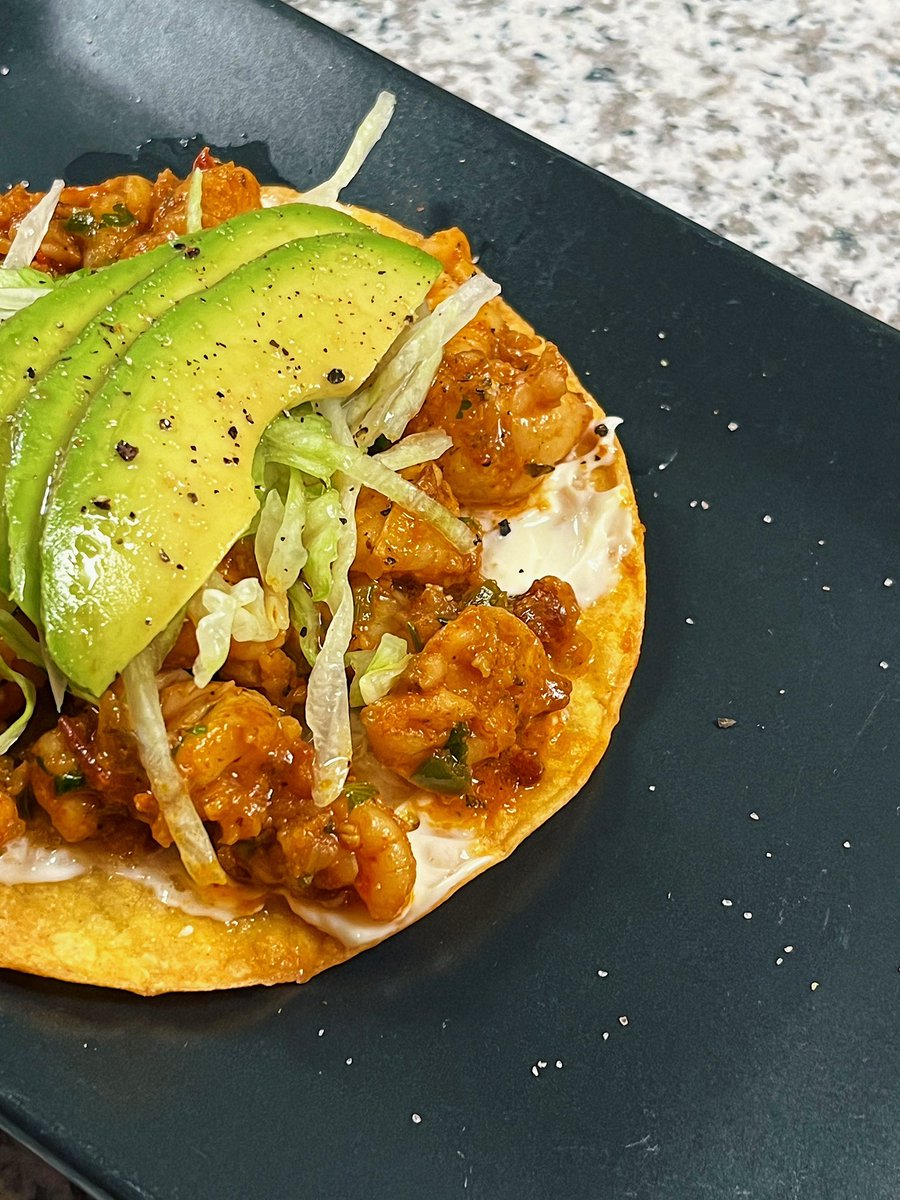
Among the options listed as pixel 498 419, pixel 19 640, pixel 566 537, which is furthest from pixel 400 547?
pixel 19 640

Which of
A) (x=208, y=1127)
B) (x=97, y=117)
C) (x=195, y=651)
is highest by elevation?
(x=97, y=117)

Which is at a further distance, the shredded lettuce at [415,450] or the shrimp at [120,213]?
the shrimp at [120,213]

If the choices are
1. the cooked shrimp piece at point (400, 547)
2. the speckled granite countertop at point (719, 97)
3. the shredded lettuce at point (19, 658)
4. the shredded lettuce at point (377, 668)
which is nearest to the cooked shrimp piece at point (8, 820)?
the shredded lettuce at point (19, 658)

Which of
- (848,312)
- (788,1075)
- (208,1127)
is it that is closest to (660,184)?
(848,312)

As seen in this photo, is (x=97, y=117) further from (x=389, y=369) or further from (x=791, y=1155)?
(x=791, y=1155)

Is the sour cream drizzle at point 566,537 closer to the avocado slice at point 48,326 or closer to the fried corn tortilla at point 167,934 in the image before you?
the fried corn tortilla at point 167,934

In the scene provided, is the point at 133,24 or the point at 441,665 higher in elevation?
the point at 133,24
